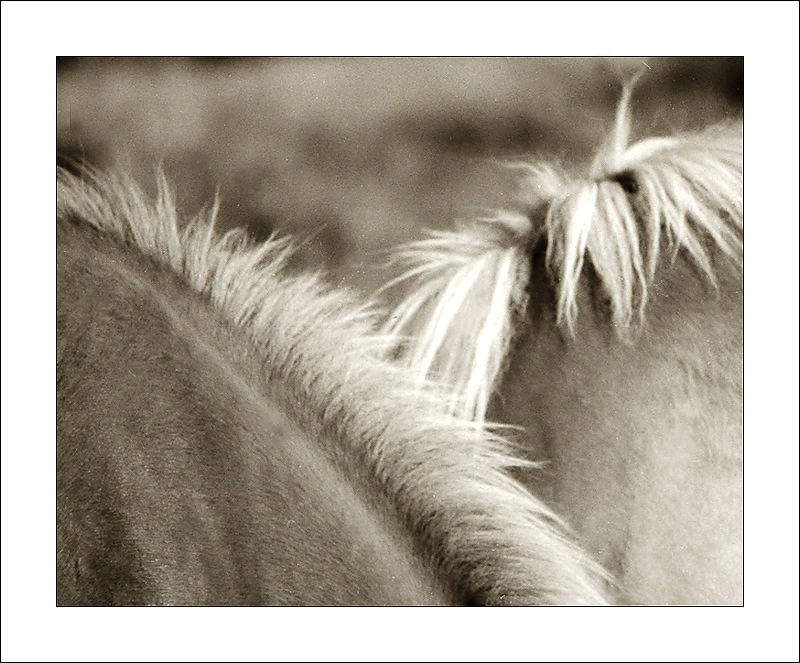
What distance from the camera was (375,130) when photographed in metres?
0.90

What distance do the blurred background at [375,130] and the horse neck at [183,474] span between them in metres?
0.16

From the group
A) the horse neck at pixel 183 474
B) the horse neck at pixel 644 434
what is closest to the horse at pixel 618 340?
the horse neck at pixel 644 434

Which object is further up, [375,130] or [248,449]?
[375,130]

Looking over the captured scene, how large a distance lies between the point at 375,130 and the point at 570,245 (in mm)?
299

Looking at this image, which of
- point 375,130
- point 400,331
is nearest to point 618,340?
point 400,331

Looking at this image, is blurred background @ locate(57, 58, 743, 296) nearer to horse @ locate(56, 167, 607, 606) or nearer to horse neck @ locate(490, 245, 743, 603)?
horse @ locate(56, 167, 607, 606)

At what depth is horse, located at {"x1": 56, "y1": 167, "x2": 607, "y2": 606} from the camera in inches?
34.2

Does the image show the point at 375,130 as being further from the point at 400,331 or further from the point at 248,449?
the point at 248,449

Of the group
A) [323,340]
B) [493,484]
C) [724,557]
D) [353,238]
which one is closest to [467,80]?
[353,238]

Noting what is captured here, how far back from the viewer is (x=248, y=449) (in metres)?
0.89

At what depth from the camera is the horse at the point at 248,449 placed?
868 millimetres

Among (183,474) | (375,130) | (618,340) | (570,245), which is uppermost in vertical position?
(375,130)

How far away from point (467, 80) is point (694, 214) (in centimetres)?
35

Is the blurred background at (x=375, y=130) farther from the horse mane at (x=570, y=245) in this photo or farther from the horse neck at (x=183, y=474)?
the horse neck at (x=183, y=474)
